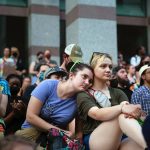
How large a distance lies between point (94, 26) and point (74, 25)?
49 cm

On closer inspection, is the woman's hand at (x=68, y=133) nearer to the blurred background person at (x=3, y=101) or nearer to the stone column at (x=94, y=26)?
the blurred background person at (x=3, y=101)

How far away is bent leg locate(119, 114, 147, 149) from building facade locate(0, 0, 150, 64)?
4.81 metres

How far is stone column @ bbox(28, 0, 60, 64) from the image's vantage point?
1223cm

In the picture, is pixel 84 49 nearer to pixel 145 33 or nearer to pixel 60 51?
pixel 60 51

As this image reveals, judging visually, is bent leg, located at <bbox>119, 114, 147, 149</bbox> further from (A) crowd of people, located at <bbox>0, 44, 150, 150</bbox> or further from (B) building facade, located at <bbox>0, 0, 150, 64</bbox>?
(B) building facade, located at <bbox>0, 0, 150, 64</bbox>

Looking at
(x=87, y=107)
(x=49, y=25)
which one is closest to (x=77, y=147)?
(x=87, y=107)

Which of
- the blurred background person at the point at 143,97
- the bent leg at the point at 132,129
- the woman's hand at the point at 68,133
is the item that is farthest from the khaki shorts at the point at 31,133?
the blurred background person at the point at 143,97

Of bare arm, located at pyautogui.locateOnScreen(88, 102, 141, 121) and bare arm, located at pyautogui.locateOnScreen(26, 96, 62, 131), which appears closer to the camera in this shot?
bare arm, located at pyautogui.locateOnScreen(88, 102, 141, 121)

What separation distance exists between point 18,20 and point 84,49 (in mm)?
5573

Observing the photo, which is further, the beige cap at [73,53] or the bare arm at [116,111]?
the beige cap at [73,53]

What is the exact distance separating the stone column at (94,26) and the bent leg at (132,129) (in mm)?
4914

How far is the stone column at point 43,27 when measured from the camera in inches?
481

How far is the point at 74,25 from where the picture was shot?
9141 millimetres

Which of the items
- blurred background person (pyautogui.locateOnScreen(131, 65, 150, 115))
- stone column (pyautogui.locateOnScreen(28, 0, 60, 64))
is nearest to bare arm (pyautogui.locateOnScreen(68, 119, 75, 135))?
blurred background person (pyautogui.locateOnScreen(131, 65, 150, 115))
